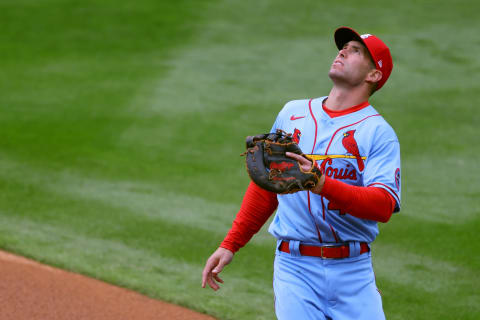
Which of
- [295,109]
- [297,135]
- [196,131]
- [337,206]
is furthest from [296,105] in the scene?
[196,131]

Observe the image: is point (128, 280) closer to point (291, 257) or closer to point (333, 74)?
point (291, 257)

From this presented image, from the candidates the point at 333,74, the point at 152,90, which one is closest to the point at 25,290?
the point at 333,74

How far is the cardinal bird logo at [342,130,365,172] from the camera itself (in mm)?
3170

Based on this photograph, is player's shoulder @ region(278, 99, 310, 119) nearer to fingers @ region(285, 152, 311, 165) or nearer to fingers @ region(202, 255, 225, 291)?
fingers @ region(285, 152, 311, 165)

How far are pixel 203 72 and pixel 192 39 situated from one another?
2.53 meters

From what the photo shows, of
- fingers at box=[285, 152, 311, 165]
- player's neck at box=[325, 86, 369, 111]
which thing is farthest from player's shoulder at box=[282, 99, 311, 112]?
fingers at box=[285, 152, 311, 165]

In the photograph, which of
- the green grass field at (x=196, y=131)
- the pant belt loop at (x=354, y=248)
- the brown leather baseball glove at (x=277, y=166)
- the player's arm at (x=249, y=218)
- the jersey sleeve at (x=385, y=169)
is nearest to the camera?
the brown leather baseball glove at (x=277, y=166)

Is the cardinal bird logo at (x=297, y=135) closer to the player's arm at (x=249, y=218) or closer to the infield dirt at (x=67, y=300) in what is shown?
the player's arm at (x=249, y=218)

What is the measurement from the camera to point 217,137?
10.4 m

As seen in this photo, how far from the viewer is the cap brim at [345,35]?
3389 millimetres

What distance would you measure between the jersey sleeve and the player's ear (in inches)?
14.8

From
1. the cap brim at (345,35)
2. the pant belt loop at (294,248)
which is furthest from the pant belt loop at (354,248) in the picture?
the cap brim at (345,35)

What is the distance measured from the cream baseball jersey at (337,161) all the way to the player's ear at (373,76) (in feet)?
0.45

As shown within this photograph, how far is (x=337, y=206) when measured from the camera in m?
3.10
